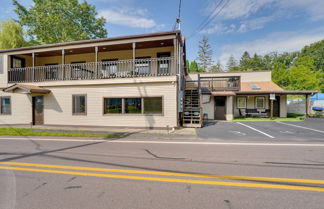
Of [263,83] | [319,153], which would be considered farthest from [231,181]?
[263,83]

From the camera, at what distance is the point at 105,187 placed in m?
2.93

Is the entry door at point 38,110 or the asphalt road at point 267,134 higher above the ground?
the entry door at point 38,110

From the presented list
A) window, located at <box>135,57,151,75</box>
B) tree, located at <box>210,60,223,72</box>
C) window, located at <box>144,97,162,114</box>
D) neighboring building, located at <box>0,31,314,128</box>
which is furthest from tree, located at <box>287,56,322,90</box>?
window, located at <box>144,97,162,114</box>

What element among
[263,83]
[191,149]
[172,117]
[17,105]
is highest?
[263,83]

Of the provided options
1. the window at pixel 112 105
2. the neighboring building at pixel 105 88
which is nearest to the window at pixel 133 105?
the neighboring building at pixel 105 88

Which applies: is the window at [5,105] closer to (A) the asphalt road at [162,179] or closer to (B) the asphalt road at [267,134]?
(A) the asphalt road at [162,179]

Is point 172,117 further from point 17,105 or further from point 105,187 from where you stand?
point 17,105

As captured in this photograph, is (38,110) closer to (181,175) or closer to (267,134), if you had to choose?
→ (181,175)

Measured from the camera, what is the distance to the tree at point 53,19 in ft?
67.3

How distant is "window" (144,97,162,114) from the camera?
33.4ft

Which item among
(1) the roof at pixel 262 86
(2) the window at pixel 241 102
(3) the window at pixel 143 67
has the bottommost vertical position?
(2) the window at pixel 241 102

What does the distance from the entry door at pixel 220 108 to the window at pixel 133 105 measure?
28.6 feet

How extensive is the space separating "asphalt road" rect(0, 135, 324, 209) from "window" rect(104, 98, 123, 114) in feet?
18.5

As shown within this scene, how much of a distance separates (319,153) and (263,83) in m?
15.9
